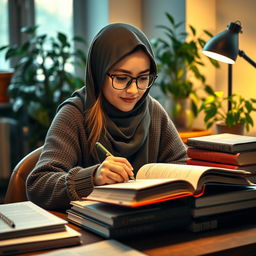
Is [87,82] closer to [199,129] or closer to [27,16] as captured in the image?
[199,129]

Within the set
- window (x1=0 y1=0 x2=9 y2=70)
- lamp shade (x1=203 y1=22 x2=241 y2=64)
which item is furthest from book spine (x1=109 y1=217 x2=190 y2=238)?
window (x1=0 y1=0 x2=9 y2=70)

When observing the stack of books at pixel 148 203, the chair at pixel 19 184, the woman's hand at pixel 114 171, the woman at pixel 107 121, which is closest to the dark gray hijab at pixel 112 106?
the woman at pixel 107 121

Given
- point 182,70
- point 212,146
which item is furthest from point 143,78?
point 182,70

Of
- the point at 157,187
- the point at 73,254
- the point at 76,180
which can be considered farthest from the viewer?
the point at 76,180

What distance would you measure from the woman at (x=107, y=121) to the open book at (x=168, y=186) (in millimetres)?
334

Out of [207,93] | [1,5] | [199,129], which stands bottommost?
[199,129]

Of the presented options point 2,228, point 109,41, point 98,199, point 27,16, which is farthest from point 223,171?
point 27,16

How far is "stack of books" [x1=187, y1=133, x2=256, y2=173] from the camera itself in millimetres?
1611

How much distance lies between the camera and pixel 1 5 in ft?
13.6

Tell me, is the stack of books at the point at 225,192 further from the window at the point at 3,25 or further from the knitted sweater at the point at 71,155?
→ the window at the point at 3,25

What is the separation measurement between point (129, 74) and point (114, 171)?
17.2 inches

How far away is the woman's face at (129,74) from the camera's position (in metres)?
1.81

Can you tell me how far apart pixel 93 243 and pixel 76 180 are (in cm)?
38

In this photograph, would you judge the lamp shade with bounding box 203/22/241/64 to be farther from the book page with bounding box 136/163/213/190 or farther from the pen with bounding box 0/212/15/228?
the pen with bounding box 0/212/15/228
